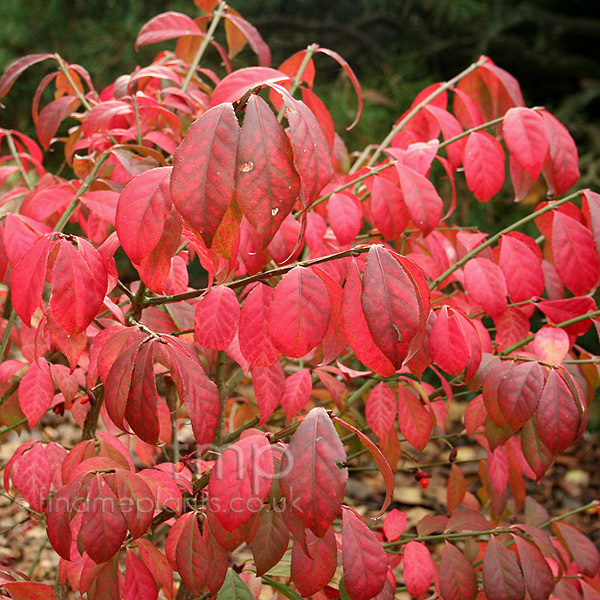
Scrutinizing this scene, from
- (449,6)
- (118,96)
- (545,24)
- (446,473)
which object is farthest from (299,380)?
(545,24)

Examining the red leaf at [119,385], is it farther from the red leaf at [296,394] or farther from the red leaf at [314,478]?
the red leaf at [296,394]

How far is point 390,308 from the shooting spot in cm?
60

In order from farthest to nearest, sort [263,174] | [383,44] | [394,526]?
[383,44], [394,526], [263,174]

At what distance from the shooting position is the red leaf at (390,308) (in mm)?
594

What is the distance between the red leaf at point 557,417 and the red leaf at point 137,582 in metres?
0.53

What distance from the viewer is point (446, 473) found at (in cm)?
243

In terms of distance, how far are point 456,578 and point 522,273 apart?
0.47 metres

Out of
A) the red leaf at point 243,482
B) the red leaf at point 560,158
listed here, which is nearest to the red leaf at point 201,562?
the red leaf at point 243,482

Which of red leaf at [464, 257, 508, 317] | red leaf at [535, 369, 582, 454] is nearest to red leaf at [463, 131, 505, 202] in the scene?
red leaf at [464, 257, 508, 317]

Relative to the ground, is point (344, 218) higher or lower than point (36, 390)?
higher

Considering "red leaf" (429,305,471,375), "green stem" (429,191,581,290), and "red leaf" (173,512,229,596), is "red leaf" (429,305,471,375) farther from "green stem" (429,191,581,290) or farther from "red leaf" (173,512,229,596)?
"red leaf" (173,512,229,596)

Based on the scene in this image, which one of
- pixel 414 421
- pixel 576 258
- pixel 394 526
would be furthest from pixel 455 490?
pixel 576 258

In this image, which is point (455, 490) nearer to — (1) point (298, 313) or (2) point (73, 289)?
(1) point (298, 313)

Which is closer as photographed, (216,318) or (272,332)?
(272,332)
